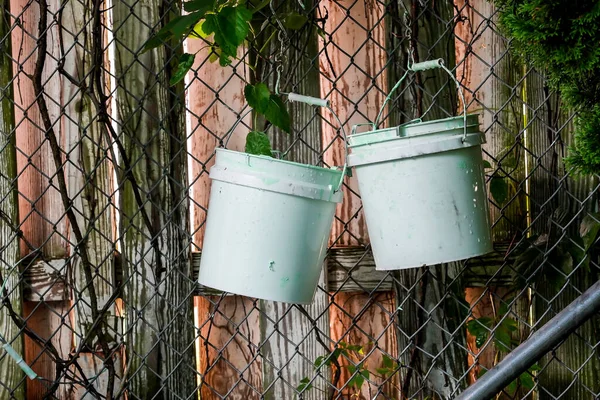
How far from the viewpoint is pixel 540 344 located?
68.7 inches

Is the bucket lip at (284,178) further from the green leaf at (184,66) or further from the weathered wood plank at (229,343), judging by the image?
the weathered wood plank at (229,343)

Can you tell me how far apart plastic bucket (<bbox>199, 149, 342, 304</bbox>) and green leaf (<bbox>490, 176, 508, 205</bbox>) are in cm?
62

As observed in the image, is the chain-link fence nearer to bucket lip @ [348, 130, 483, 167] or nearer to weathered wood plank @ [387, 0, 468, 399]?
weathered wood plank @ [387, 0, 468, 399]

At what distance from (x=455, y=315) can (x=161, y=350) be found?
86 centimetres

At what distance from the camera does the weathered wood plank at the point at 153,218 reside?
2.20 metres

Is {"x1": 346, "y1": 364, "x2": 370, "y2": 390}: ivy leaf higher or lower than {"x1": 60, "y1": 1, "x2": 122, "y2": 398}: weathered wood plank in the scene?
lower

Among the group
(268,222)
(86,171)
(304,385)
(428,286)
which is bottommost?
(304,385)

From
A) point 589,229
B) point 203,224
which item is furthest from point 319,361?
point 589,229

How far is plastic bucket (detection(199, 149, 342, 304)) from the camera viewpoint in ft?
5.67

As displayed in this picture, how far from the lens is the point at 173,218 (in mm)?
2229

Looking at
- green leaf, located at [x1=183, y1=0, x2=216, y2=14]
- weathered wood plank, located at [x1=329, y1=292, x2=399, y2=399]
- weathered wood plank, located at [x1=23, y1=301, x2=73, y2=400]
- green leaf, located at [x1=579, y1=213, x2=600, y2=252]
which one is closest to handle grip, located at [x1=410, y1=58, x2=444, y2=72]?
green leaf, located at [x1=183, y1=0, x2=216, y2=14]

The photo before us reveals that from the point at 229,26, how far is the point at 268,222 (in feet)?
1.44

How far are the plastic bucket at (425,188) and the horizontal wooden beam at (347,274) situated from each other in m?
0.53

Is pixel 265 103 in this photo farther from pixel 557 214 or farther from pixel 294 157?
pixel 557 214
